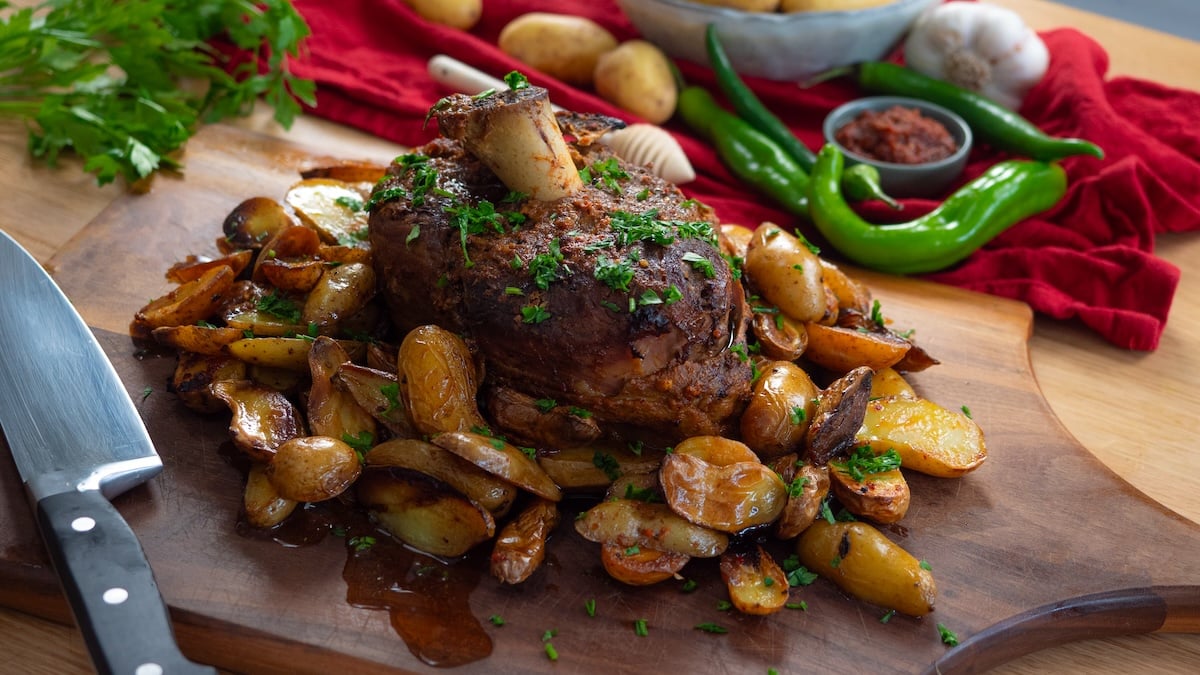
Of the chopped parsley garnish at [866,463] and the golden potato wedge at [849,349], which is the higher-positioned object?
the golden potato wedge at [849,349]

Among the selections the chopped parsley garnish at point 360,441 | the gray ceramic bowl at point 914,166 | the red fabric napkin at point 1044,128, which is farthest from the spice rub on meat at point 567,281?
the gray ceramic bowl at point 914,166

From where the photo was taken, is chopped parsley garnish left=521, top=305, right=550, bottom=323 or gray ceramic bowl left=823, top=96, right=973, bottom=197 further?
gray ceramic bowl left=823, top=96, right=973, bottom=197

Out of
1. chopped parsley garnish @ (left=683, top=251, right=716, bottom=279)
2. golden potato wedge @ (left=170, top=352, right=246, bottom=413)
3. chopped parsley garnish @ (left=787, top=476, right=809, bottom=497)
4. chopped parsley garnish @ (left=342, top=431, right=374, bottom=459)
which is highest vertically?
chopped parsley garnish @ (left=683, top=251, right=716, bottom=279)

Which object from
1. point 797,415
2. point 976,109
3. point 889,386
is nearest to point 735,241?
point 889,386

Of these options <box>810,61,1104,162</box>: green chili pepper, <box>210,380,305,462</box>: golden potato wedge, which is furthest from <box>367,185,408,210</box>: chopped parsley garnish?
<box>810,61,1104,162</box>: green chili pepper

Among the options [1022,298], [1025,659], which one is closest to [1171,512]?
[1025,659]

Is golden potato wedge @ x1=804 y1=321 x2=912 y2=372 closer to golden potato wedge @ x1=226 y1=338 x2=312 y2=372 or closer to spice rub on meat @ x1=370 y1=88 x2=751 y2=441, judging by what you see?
spice rub on meat @ x1=370 y1=88 x2=751 y2=441

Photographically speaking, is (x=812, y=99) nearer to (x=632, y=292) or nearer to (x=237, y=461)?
(x=632, y=292)

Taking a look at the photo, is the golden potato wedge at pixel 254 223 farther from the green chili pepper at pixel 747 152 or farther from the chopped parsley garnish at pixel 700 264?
the green chili pepper at pixel 747 152
